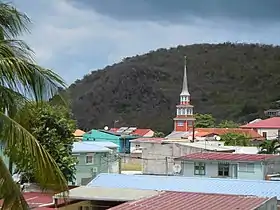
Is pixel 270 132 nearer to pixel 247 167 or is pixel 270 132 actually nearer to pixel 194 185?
pixel 247 167

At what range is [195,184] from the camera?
25734mm

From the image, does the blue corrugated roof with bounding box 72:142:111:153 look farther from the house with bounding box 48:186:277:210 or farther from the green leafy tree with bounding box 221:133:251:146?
the green leafy tree with bounding box 221:133:251:146

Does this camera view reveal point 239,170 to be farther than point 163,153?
No

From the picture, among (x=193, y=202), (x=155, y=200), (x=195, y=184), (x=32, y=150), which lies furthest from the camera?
(x=195, y=184)

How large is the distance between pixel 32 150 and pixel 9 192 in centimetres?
62

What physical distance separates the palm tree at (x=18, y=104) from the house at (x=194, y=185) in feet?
54.1

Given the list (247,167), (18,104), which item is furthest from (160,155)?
(18,104)

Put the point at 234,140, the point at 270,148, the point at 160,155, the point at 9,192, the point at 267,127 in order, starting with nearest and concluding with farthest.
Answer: the point at 9,192
the point at 270,148
the point at 160,155
the point at 234,140
the point at 267,127

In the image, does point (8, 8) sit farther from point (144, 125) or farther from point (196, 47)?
point (196, 47)

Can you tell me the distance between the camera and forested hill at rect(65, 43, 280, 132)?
135875 mm

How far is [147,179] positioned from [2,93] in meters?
19.3

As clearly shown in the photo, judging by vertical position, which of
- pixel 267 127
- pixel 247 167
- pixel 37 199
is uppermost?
pixel 267 127

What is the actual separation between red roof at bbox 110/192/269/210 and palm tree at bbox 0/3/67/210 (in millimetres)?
10222

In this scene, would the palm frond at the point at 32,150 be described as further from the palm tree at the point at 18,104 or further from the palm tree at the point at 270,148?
the palm tree at the point at 270,148
